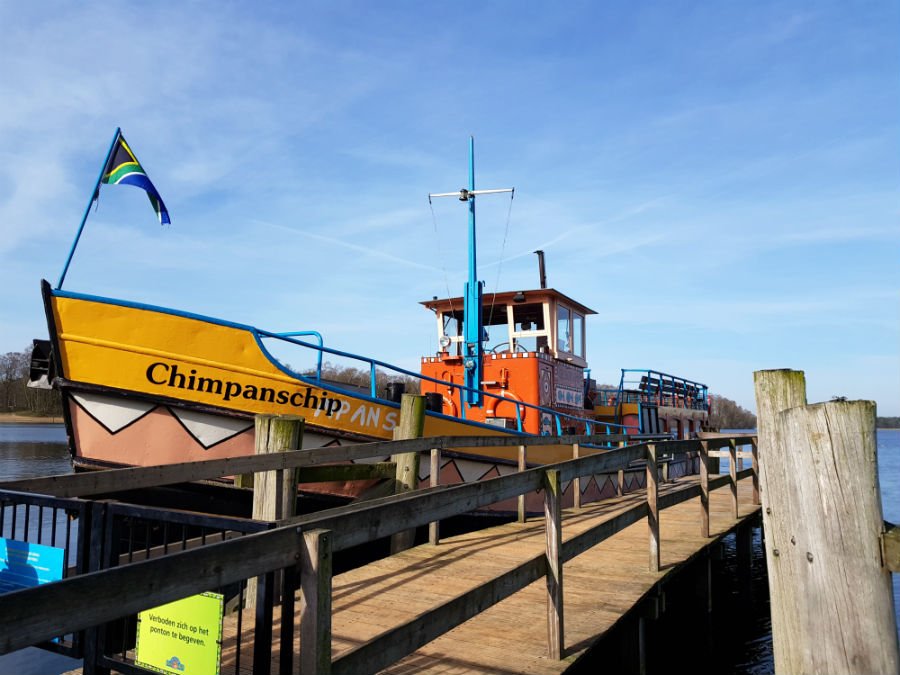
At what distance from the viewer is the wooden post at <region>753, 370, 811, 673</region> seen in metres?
2.23

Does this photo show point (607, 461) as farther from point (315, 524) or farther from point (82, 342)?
point (82, 342)

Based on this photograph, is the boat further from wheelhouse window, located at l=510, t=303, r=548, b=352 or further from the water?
wheelhouse window, located at l=510, t=303, r=548, b=352

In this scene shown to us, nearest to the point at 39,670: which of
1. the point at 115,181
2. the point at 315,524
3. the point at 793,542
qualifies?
the point at 115,181

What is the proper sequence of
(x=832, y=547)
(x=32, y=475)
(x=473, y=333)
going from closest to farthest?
(x=832, y=547)
(x=473, y=333)
(x=32, y=475)

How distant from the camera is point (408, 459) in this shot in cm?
659

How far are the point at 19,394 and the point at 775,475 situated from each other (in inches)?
3129

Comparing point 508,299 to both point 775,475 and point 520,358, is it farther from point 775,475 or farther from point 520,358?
point 775,475

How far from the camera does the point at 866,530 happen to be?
6.75 ft

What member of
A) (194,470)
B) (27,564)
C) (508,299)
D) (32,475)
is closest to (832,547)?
(27,564)

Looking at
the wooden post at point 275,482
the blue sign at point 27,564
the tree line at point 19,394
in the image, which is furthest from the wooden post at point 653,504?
the tree line at point 19,394

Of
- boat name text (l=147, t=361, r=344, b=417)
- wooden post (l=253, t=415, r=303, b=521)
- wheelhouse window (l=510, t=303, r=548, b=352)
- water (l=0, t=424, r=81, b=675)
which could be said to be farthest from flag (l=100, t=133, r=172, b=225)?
wheelhouse window (l=510, t=303, r=548, b=352)

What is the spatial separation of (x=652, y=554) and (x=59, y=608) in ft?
16.4

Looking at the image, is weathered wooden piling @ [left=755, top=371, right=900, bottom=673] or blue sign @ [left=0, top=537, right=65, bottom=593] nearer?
weathered wooden piling @ [left=755, top=371, right=900, bottom=673]

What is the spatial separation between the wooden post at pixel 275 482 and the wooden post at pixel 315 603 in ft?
8.98
